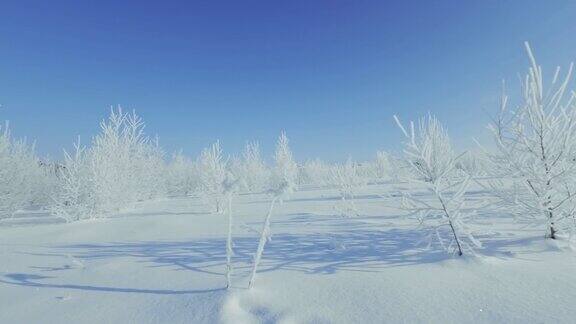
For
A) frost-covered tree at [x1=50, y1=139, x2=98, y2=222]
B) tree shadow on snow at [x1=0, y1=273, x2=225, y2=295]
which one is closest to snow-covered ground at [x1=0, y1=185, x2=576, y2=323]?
tree shadow on snow at [x1=0, y1=273, x2=225, y2=295]

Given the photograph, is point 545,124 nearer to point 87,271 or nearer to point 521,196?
point 521,196

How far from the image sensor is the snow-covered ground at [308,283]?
291 centimetres

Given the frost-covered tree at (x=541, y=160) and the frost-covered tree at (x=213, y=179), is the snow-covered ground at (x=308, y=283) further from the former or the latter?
the frost-covered tree at (x=213, y=179)

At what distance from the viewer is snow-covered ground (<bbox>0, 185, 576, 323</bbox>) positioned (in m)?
2.91

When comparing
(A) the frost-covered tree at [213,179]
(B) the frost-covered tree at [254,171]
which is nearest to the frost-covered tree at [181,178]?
(B) the frost-covered tree at [254,171]

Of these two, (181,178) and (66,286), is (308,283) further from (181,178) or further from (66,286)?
(181,178)

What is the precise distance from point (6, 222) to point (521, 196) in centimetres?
1642

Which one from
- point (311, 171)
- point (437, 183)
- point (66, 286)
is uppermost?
point (311, 171)

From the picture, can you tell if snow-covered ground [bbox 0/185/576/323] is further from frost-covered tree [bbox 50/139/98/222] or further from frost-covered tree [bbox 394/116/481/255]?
frost-covered tree [bbox 50/139/98/222]

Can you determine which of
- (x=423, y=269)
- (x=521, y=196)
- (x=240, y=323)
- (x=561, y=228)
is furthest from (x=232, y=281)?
(x=561, y=228)

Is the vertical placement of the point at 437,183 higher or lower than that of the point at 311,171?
lower

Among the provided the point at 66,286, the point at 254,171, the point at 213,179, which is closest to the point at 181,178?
the point at 254,171

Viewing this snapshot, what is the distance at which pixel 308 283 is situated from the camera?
3.60 m

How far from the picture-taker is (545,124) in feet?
14.0
